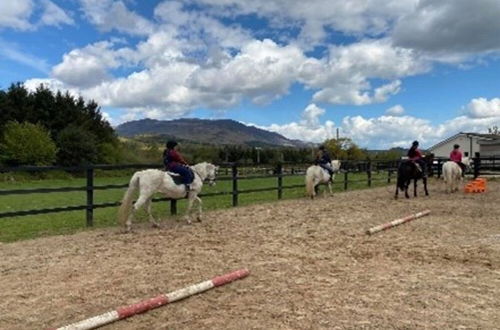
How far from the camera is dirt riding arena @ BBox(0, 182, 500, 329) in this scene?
15.6 ft

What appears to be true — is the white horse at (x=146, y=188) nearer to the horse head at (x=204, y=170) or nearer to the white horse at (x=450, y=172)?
the horse head at (x=204, y=170)

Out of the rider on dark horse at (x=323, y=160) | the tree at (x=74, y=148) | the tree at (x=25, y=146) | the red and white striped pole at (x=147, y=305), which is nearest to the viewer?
the red and white striped pole at (x=147, y=305)

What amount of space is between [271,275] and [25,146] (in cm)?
3984

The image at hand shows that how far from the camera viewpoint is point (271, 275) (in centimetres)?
630

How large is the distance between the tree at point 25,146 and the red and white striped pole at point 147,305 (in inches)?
1564

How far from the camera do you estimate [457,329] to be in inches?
174

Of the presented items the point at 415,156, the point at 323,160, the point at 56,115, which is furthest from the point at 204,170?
the point at 56,115

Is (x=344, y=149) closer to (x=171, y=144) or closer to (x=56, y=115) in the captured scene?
(x=56, y=115)

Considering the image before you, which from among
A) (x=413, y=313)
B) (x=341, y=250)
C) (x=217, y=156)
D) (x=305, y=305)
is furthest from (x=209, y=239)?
(x=217, y=156)

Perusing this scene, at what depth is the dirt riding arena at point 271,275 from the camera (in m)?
4.76

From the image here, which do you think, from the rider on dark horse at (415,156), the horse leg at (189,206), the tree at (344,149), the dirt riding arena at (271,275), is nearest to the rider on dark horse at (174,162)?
the horse leg at (189,206)

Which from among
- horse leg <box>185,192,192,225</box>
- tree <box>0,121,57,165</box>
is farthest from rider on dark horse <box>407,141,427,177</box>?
tree <box>0,121,57,165</box>

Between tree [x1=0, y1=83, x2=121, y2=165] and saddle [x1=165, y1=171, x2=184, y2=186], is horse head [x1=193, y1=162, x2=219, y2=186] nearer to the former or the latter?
saddle [x1=165, y1=171, x2=184, y2=186]

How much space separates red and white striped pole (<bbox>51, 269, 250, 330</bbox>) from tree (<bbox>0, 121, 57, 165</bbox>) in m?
39.7
